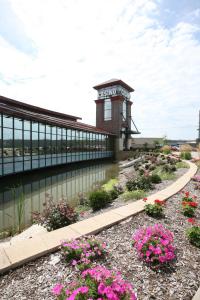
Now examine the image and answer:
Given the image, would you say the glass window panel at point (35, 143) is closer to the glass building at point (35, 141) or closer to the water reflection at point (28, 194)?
the glass building at point (35, 141)

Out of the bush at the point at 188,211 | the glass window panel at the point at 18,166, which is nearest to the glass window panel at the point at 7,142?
the glass window panel at the point at 18,166

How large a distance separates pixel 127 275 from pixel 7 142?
1166 cm

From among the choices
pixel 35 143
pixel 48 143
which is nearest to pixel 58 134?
pixel 48 143

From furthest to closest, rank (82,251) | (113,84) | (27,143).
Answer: (113,84) → (27,143) → (82,251)

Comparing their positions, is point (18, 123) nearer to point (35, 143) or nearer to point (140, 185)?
point (35, 143)

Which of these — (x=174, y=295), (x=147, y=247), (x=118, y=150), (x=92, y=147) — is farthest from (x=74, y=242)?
(x=118, y=150)

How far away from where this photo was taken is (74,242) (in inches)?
114

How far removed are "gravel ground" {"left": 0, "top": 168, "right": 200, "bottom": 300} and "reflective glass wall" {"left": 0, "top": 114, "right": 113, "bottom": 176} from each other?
32.8 ft

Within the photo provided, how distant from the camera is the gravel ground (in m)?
2.24

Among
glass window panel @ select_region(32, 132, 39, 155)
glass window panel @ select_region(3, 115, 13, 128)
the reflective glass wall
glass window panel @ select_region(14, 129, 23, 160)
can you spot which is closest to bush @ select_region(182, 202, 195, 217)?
the reflective glass wall

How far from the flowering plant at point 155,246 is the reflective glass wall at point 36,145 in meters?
10.6

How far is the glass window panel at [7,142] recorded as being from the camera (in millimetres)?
11696

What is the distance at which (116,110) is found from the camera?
3058cm

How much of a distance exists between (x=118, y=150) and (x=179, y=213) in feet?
82.2
